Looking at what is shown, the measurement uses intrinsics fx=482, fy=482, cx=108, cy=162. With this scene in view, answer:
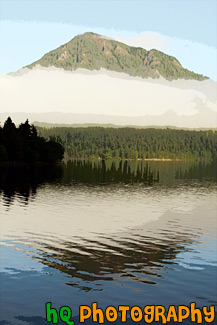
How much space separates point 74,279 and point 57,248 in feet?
32.6

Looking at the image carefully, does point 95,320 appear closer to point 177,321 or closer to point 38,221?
point 177,321

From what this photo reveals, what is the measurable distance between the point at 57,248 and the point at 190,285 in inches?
544

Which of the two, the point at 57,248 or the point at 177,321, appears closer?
the point at 177,321

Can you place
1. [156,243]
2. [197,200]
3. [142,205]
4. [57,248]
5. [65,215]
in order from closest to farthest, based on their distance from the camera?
[57,248] < [156,243] < [65,215] < [142,205] < [197,200]

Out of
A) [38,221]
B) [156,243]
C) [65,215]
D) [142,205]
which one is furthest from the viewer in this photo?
[142,205]

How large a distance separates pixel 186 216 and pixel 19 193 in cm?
3594

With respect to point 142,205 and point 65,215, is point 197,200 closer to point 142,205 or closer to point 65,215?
point 142,205

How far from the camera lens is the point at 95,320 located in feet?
75.8

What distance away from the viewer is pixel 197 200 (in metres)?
85.4

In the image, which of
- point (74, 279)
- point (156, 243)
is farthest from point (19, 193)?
point (74, 279)

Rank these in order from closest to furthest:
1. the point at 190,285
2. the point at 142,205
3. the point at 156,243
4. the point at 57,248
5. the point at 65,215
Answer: the point at 190,285 → the point at 57,248 → the point at 156,243 → the point at 65,215 → the point at 142,205

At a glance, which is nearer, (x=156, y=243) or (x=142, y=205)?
(x=156, y=243)

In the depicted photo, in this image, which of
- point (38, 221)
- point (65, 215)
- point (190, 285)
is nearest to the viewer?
point (190, 285)

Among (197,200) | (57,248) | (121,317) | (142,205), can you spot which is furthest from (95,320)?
(197,200)
